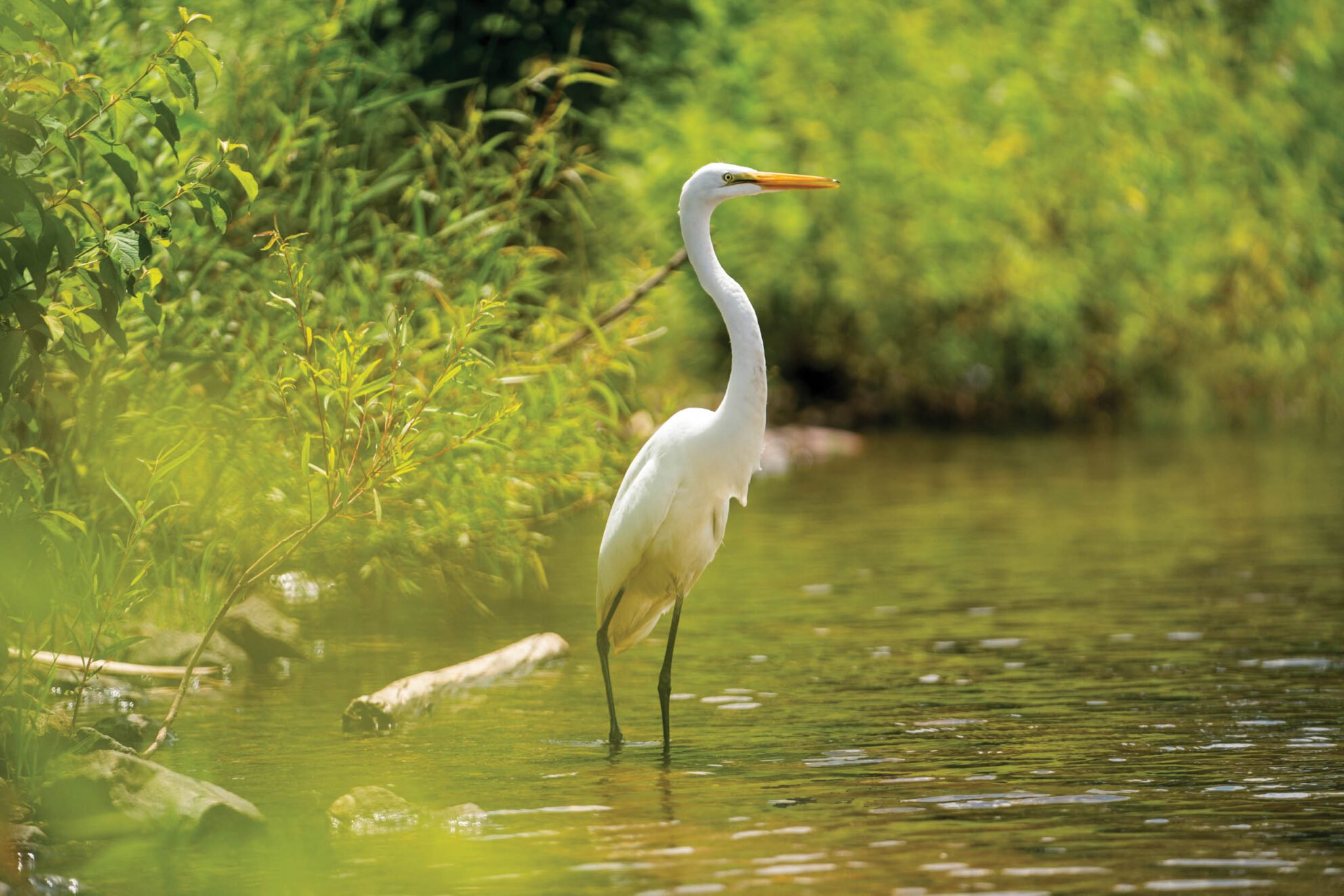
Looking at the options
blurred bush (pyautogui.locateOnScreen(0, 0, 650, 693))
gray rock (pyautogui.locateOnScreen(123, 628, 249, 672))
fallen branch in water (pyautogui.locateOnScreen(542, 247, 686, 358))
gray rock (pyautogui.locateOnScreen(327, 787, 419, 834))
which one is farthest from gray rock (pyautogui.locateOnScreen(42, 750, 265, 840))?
fallen branch in water (pyautogui.locateOnScreen(542, 247, 686, 358))

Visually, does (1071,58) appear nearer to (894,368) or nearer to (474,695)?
Answer: (894,368)

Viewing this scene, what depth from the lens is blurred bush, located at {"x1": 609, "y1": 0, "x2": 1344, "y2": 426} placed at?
1035 inches

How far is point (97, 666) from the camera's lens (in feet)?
24.6

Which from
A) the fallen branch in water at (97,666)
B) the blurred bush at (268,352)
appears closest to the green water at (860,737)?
the fallen branch in water at (97,666)

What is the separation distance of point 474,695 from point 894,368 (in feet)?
66.2

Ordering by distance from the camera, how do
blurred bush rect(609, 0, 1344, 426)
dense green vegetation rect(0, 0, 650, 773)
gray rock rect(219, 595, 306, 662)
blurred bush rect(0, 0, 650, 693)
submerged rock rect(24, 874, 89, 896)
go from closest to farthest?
submerged rock rect(24, 874, 89, 896) → dense green vegetation rect(0, 0, 650, 773) → blurred bush rect(0, 0, 650, 693) → gray rock rect(219, 595, 306, 662) → blurred bush rect(609, 0, 1344, 426)

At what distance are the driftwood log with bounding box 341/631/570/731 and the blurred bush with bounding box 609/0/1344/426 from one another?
15679 mm

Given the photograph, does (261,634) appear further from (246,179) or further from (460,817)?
(246,179)

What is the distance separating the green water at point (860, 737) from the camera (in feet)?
19.2

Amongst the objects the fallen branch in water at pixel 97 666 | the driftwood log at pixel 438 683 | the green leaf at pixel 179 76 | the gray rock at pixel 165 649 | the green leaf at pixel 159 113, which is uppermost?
the green leaf at pixel 179 76

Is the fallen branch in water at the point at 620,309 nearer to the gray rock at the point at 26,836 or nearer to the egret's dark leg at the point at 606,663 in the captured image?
the egret's dark leg at the point at 606,663

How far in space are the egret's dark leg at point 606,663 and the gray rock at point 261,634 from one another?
232 cm

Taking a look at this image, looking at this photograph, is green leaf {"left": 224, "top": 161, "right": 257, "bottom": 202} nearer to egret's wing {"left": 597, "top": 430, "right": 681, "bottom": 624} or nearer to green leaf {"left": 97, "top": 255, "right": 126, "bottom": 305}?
green leaf {"left": 97, "top": 255, "right": 126, "bottom": 305}

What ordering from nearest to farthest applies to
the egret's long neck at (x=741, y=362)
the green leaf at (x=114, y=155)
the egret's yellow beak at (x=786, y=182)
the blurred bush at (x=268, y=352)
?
the green leaf at (x=114, y=155)
the blurred bush at (x=268, y=352)
the egret's long neck at (x=741, y=362)
the egret's yellow beak at (x=786, y=182)
